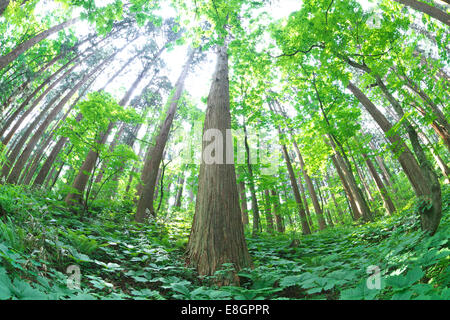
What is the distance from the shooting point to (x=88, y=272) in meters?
2.52

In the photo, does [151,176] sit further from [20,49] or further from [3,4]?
[20,49]

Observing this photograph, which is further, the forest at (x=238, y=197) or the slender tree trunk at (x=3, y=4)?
the slender tree trunk at (x=3, y=4)

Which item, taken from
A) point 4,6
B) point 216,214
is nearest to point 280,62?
point 216,214

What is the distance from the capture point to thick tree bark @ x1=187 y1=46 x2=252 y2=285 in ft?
10.2

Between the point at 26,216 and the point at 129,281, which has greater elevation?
the point at 26,216

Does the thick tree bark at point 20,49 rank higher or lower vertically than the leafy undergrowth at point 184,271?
higher

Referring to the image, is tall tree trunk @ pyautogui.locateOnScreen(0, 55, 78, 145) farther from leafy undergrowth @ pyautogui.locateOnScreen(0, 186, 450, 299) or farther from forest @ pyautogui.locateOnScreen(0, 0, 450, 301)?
leafy undergrowth @ pyautogui.locateOnScreen(0, 186, 450, 299)

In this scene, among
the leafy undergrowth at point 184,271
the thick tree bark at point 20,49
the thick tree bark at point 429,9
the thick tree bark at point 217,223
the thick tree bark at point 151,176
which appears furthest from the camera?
the thick tree bark at point 20,49

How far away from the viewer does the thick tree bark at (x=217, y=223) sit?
3.10 metres

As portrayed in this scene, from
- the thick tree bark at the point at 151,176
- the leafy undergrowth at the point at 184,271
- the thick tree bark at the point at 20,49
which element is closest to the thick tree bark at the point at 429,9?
the leafy undergrowth at the point at 184,271

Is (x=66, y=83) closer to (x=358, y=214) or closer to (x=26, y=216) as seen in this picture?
(x=26, y=216)

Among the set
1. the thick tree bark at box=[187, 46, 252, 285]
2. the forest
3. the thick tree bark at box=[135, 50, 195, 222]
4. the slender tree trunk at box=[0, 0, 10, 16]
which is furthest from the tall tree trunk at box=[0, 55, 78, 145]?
the thick tree bark at box=[187, 46, 252, 285]

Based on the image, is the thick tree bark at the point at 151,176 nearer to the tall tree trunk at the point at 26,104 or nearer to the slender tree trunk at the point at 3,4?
the slender tree trunk at the point at 3,4
